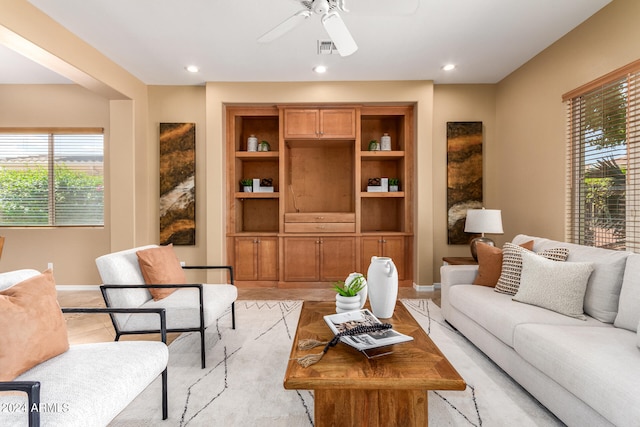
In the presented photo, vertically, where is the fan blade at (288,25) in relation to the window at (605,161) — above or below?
above

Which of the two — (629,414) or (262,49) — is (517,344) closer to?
(629,414)

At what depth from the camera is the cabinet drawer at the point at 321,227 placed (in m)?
4.52

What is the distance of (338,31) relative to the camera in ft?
7.29

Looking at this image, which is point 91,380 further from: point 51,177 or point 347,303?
point 51,177

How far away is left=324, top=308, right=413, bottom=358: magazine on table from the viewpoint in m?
1.55

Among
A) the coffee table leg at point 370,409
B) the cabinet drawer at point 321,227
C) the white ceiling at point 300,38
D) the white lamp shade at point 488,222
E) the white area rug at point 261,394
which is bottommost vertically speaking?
the white area rug at point 261,394

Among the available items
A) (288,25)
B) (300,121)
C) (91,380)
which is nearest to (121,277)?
(91,380)

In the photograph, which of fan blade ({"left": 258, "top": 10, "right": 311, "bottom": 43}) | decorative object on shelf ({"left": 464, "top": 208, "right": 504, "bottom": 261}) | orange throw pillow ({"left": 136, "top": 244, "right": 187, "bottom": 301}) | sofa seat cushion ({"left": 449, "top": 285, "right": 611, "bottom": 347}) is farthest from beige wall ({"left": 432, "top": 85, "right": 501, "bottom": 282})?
orange throw pillow ({"left": 136, "top": 244, "right": 187, "bottom": 301})

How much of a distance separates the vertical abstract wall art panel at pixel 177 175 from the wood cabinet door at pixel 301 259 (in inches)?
56.2

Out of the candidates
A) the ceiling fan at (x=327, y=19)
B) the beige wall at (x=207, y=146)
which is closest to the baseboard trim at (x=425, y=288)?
the beige wall at (x=207, y=146)

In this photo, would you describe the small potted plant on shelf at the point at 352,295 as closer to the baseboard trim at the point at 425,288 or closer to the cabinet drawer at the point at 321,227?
the cabinet drawer at the point at 321,227

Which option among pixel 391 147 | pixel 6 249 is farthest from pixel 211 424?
pixel 6 249

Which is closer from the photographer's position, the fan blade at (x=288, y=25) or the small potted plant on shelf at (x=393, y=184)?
the fan blade at (x=288, y=25)

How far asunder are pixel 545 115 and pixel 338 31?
8.51ft
